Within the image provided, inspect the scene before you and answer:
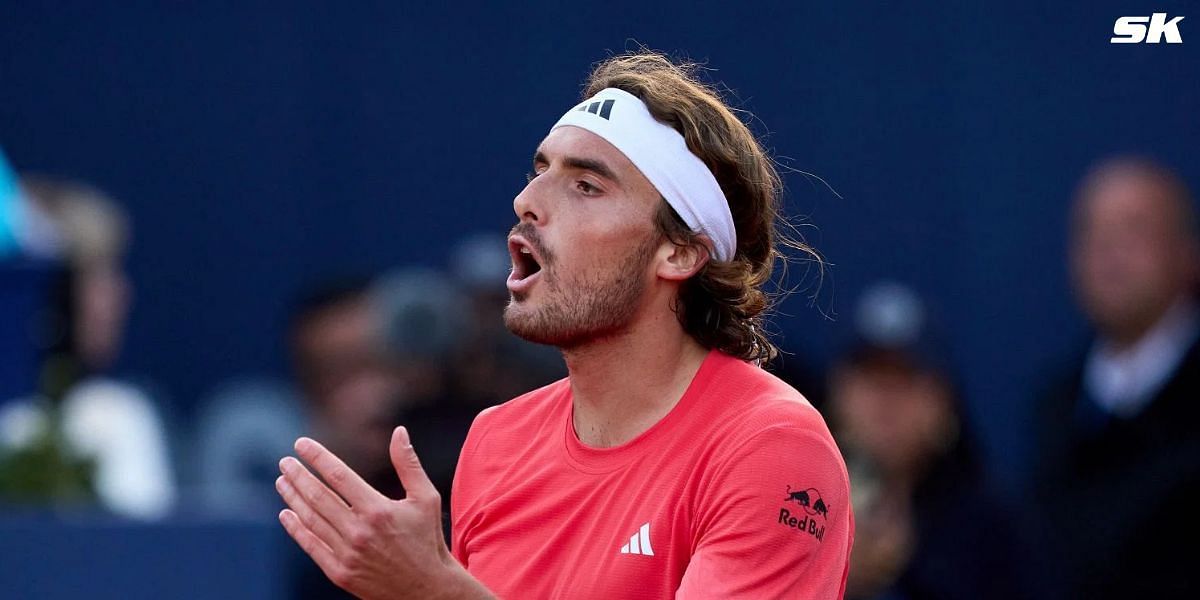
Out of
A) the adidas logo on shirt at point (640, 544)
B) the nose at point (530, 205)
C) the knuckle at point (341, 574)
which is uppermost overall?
the nose at point (530, 205)

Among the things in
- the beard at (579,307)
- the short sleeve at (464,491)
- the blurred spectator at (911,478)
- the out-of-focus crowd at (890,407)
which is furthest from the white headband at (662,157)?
the blurred spectator at (911,478)

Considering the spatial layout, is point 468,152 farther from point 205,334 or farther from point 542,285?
point 542,285

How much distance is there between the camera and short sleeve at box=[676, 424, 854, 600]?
2844 millimetres

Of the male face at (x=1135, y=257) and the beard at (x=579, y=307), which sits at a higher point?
the male face at (x=1135, y=257)

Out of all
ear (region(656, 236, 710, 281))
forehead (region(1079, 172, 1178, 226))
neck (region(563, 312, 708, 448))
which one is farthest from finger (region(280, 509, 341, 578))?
forehead (region(1079, 172, 1178, 226))

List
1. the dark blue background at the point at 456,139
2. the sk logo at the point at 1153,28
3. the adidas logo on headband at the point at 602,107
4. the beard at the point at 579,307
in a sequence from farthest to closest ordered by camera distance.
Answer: the dark blue background at the point at 456,139 < the sk logo at the point at 1153,28 < the adidas logo on headband at the point at 602,107 < the beard at the point at 579,307

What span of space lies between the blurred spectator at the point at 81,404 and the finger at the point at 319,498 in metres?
2.57

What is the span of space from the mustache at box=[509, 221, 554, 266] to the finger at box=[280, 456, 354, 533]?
28.0 inches

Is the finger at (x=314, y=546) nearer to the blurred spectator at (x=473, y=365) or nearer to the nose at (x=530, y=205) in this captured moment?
the nose at (x=530, y=205)

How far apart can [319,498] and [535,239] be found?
2.49ft

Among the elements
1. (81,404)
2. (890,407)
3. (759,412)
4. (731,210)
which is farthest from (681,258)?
(81,404)

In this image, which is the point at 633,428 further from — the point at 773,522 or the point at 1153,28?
the point at 1153,28

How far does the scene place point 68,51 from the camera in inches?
337

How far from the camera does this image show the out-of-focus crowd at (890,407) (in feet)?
17.0
